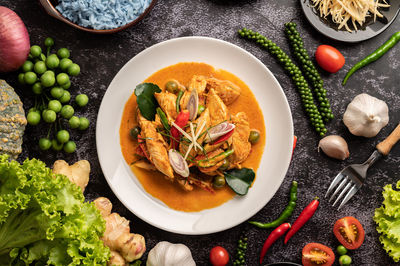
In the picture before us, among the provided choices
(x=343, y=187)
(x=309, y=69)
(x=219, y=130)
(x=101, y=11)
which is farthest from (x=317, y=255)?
(x=101, y=11)

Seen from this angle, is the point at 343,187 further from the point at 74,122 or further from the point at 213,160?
the point at 74,122

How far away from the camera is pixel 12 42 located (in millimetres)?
3471

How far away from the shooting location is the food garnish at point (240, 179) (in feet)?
12.0

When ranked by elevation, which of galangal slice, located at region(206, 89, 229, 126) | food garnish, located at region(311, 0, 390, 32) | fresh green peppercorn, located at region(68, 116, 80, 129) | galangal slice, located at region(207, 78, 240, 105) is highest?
food garnish, located at region(311, 0, 390, 32)

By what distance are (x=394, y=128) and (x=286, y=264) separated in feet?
5.57

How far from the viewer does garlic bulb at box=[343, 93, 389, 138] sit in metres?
3.79

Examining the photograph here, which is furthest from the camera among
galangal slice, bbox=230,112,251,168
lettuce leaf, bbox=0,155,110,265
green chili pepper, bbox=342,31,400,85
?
green chili pepper, bbox=342,31,400,85

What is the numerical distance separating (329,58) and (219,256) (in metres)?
2.14

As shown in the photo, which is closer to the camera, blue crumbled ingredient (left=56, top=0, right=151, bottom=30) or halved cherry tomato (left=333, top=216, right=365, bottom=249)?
blue crumbled ingredient (left=56, top=0, right=151, bottom=30)

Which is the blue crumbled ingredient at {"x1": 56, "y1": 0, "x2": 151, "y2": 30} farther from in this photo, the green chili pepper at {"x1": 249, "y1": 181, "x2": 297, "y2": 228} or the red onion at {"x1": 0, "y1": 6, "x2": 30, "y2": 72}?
the green chili pepper at {"x1": 249, "y1": 181, "x2": 297, "y2": 228}

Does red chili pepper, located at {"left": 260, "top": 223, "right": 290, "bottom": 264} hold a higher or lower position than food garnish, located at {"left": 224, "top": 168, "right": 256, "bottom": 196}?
lower

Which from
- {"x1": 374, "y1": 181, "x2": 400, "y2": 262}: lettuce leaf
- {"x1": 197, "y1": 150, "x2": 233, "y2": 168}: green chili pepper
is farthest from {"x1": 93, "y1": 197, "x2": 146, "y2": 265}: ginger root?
{"x1": 374, "y1": 181, "x2": 400, "y2": 262}: lettuce leaf

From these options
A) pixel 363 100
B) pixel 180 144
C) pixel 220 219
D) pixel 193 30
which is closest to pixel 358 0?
pixel 363 100

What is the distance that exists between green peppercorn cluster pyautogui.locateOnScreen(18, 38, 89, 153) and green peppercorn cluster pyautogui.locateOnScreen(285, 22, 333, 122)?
6.73 feet
